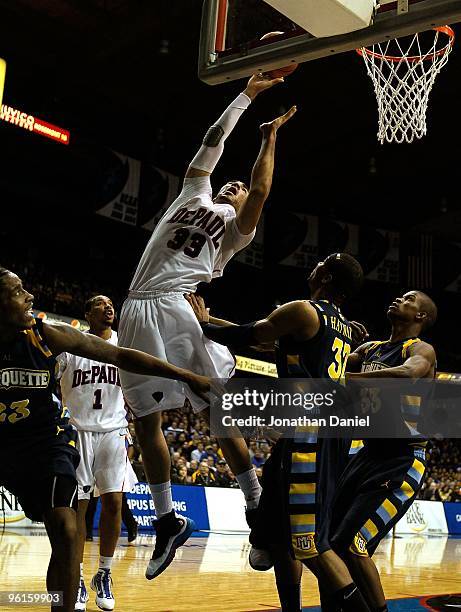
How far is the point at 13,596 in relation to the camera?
507 cm

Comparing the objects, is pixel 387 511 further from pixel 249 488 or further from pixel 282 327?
pixel 282 327

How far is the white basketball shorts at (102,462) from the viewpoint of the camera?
6027 mm

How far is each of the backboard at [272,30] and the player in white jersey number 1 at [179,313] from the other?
0.99ft

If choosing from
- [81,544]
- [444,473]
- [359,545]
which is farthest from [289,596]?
[444,473]

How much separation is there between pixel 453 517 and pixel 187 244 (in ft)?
52.3

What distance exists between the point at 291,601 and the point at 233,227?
88.0 inches

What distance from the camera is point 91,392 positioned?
251 inches

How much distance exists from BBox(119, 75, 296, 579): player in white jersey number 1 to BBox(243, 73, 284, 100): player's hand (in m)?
0.08

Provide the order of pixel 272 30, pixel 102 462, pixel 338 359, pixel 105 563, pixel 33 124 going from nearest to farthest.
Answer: pixel 338 359 → pixel 272 30 → pixel 105 563 → pixel 102 462 → pixel 33 124

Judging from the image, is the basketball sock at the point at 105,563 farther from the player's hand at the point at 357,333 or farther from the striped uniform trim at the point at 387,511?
the player's hand at the point at 357,333

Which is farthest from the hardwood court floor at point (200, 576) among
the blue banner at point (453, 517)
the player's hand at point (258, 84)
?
the blue banner at point (453, 517)

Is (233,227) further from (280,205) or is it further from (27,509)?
(280,205)

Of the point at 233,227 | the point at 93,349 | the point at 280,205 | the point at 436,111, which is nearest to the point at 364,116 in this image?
the point at 436,111

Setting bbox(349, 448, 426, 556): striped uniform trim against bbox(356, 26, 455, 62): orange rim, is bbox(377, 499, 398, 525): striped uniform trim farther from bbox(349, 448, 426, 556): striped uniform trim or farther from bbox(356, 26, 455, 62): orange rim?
bbox(356, 26, 455, 62): orange rim
